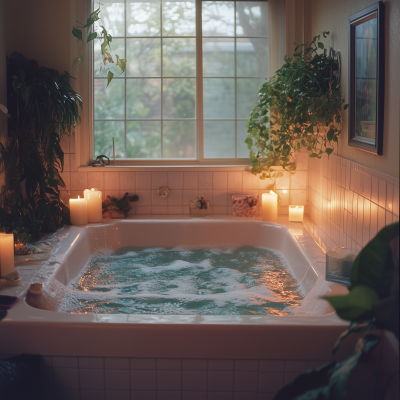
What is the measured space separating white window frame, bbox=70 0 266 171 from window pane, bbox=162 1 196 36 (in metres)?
0.06

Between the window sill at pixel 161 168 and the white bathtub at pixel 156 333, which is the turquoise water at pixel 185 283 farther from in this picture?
the window sill at pixel 161 168

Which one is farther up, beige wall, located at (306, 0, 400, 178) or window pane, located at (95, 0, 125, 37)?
window pane, located at (95, 0, 125, 37)

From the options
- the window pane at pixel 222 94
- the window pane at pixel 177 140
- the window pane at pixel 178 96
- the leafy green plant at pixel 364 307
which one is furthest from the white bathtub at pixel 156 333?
the window pane at pixel 177 140

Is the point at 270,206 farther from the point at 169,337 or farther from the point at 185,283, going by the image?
the point at 169,337


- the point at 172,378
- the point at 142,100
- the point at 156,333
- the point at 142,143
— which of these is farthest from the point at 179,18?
the point at 142,143

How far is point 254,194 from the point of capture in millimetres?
3656

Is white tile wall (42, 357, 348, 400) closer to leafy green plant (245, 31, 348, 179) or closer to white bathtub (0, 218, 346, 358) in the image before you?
white bathtub (0, 218, 346, 358)

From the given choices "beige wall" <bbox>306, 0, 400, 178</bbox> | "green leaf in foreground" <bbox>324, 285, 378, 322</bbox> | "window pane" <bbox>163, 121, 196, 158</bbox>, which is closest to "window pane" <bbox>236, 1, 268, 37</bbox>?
"beige wall" <bbox>306, 0, 400, 178</bbox>

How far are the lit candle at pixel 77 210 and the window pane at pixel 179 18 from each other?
55.0 inches

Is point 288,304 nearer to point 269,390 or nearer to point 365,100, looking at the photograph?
point 269,390

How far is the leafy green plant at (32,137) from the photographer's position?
117 inches

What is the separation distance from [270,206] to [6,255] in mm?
1818

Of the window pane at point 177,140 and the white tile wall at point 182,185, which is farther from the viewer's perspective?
the window pane at point 177,140

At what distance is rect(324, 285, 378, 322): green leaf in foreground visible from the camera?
115 cm
